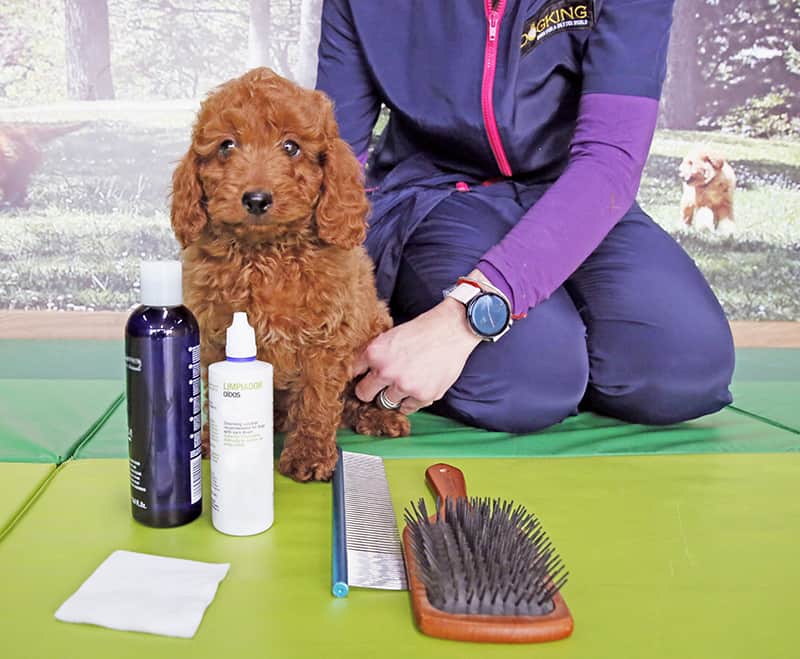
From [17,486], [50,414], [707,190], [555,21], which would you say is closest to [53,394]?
[50,414]

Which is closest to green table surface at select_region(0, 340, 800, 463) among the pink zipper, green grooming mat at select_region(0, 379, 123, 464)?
green grooming mat at select_region(0, 379, 123, 464)

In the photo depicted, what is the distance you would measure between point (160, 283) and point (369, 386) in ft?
1.90

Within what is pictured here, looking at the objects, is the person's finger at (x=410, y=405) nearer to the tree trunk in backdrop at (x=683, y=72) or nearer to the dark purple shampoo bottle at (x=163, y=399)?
the dark purple shampoo bottle at (x=163, y=399)

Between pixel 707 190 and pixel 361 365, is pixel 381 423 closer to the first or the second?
pixel 361 365

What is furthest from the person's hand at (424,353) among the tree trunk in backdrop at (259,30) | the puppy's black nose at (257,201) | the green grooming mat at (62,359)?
the tree trunk in backdrop at (259,30)

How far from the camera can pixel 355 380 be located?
151 cm

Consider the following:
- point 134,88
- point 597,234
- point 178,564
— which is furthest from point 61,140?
point 178,564

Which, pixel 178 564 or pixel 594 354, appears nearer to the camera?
pixel 178 564

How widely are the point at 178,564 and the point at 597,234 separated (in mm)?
1043

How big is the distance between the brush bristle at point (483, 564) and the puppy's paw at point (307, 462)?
33 centimetres

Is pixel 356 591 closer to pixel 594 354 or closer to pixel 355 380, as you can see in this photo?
pixel 355 380

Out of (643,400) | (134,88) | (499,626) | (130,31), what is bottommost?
(643,400)

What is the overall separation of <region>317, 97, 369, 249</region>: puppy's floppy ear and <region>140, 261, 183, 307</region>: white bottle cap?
0.31 metres

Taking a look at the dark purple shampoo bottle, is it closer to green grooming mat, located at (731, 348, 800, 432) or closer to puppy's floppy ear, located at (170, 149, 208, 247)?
puppy's floppy ear, located at (170, 149, 208, 247)
